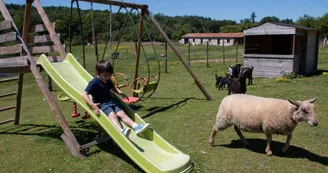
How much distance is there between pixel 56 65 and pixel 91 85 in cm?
157

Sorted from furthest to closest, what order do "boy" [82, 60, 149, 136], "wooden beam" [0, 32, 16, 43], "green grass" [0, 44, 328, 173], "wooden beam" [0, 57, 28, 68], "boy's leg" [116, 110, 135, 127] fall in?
1. "wooden beam" [0, 32, 16, 43]
2. "wooden beam" [0, 57, 28, 68]
3. "boy's leg" [116, 110, 135, 127]
4. "boy" [82, 60, 149, 136]
5. "green grass" [0, 44, 328, 173]

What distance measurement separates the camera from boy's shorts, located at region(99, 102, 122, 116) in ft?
18.1

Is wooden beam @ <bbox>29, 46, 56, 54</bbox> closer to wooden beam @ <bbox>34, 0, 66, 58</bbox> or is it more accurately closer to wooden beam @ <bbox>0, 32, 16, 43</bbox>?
wooden beam @ <bbox>34, 0, 66, 58</bbox>

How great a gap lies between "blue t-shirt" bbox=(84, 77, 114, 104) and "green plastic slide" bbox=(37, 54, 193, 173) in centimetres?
25

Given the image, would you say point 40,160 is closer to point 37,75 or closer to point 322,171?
point 37,75

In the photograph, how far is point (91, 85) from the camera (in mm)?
5504

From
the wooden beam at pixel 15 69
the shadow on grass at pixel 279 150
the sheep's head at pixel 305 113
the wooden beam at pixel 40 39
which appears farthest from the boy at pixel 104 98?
the sheep's head at pixel 305 113

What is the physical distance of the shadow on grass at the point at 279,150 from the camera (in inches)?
215

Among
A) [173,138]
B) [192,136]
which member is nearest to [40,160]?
[173,138]

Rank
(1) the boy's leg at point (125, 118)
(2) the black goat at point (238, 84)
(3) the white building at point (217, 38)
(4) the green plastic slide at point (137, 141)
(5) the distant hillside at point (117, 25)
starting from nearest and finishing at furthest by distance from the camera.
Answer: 1. (4) the green plastic slide at point (137, 141)
2. (1) the boy's leg at point (125, 118)
3. (2) the black goat at point (238, 84)
4. (5) the distant hillside at point (117, 25)
5. (3) the white building at point (217, 38)

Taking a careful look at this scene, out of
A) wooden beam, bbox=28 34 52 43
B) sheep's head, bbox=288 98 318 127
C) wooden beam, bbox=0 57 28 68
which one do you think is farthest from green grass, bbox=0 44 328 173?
wooden beam, bbox=28 34 52 43

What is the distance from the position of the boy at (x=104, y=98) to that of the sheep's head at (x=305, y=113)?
8.50 feet

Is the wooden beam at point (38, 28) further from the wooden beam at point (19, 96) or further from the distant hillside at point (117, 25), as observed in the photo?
the distant hillside at point (117, 25)

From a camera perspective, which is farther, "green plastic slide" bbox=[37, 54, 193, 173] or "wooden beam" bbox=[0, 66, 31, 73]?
"wooden beam" bbox=[0, 66, 31, 73]
